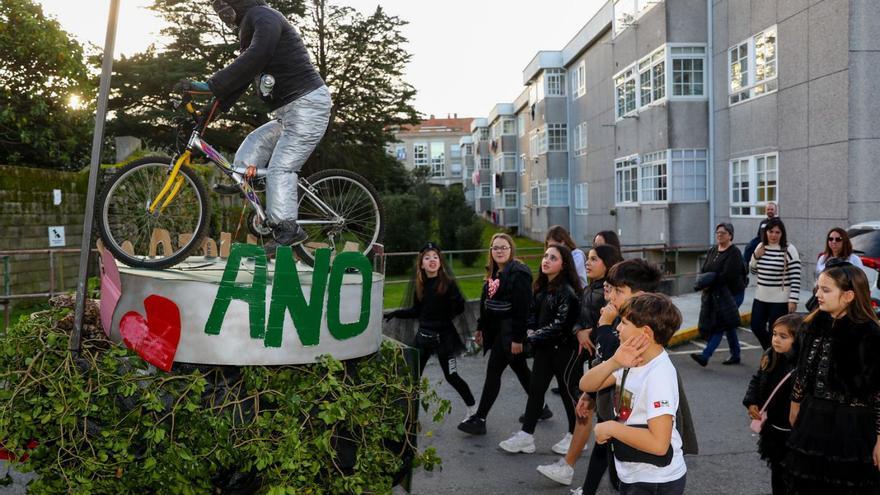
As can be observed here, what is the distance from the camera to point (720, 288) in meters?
9.03

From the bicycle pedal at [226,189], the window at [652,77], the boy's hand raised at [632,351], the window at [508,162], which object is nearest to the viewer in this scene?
the boy's hand raised at [632,351]

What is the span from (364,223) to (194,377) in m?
2.18

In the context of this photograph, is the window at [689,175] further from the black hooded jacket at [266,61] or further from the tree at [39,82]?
the black hooded jacket at [266,61]

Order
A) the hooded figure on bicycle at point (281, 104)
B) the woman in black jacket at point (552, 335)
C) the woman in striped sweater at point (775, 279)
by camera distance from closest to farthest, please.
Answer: the hooded figure on bicycle at point (281, 104) < the woman in black jacket at point (552, 335) < the woman in striped sweater at point (775, 279)

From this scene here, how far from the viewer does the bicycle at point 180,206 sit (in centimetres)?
436

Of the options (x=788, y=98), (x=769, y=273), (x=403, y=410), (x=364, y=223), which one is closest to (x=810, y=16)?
(x=788, y=98)

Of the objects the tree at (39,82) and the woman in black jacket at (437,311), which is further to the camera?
the tree at (39,82)

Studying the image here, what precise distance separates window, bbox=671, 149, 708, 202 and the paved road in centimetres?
1304

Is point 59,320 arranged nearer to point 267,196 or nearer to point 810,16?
point 267,196

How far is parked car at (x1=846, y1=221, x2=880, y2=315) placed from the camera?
9.34 meters

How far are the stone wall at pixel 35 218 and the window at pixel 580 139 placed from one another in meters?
24.5

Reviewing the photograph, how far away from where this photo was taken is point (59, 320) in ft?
12.5

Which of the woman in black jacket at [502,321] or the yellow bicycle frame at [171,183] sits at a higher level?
the yellow bicycle frame at [171,183]

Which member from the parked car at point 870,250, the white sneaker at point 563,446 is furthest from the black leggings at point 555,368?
the parked car at point 870,250
